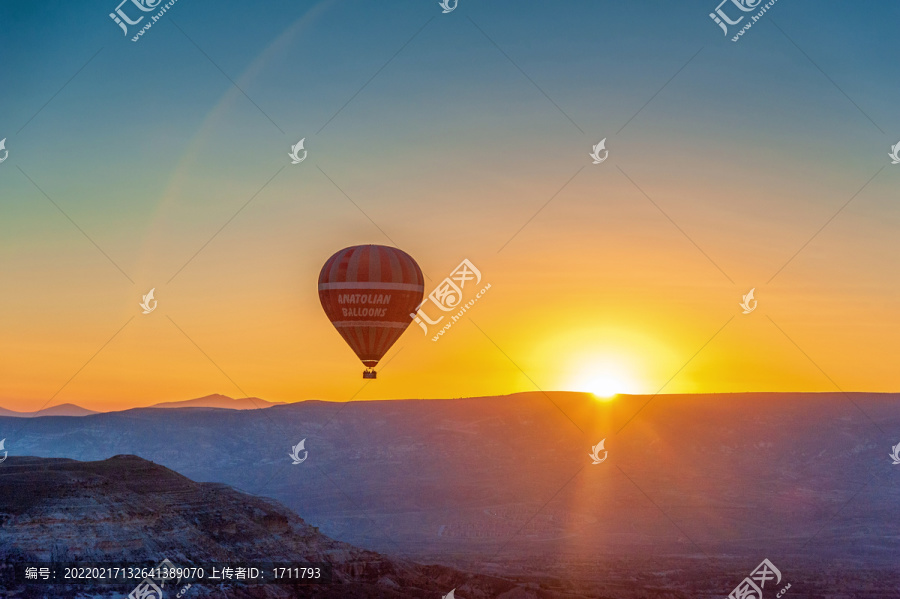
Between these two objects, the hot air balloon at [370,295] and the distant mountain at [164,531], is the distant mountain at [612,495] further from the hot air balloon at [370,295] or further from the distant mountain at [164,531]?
the hot air balloon at [370,295]

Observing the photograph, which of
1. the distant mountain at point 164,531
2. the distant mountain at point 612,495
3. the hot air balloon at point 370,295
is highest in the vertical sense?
the distant mountain at point 612,495

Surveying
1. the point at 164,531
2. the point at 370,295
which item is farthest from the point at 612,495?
the point at 164,531

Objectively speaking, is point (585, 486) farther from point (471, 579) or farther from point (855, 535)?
point (471, 579)

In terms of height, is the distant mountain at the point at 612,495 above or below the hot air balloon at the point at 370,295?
above

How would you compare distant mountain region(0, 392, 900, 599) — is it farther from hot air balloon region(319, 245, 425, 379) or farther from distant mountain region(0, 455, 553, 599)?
hot air balloon region(319, 245, 425, 379)

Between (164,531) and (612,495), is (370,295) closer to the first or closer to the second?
(164,531)

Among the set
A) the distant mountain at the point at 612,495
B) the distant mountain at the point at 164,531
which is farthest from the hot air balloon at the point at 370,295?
the distant mountain at the point at 612,495

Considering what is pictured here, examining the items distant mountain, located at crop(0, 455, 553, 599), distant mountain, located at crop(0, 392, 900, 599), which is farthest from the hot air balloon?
distant mountain, located at crop(0, 392, 900, 599)

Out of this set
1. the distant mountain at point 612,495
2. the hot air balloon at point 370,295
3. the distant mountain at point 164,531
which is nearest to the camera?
the distant mountain at point 164,531

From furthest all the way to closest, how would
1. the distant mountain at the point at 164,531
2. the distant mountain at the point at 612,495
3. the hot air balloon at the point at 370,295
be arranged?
the distant mountain at the point at 612,495 < the hot air balloon at the point at 370,295 < the distant mountain at the point at 164,531
